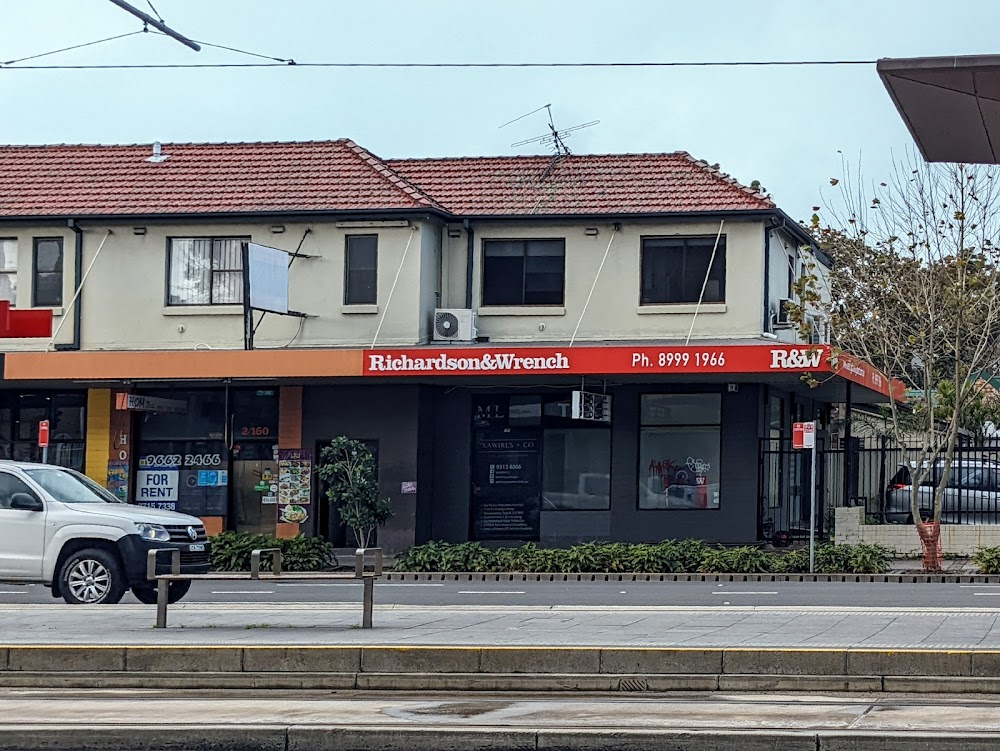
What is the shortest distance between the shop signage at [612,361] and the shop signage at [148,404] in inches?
193

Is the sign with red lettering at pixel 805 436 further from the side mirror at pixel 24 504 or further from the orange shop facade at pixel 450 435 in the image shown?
the side mirror at pixel 24 504

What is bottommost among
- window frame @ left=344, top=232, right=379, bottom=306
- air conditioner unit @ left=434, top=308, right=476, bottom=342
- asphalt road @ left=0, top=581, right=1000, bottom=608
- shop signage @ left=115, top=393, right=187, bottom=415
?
asphalt road @ left=0, top=581, right=1000, bottom=608

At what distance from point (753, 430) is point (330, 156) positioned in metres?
10.7

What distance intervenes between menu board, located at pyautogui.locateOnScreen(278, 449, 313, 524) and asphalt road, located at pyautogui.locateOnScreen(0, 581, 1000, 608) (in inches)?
209

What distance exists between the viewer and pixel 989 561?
26641 mm

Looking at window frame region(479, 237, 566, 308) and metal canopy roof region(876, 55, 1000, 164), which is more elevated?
window frame region(479, 237, 566, 308)

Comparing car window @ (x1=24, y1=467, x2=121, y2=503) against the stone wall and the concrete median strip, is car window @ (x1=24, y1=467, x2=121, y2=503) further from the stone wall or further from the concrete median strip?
the stone wall

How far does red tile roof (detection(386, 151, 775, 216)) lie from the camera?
31.6m

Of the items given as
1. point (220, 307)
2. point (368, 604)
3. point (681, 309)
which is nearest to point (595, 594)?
point (368, 604)

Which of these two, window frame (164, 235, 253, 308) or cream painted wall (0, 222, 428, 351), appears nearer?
cream painted wall (0, 222, 428, 351)

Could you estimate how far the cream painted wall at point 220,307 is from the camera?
1245 inches

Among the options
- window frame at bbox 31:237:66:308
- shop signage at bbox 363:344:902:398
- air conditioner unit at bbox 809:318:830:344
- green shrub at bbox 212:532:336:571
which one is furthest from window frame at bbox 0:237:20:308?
air conditioner unit at bbox 809:318:830:344

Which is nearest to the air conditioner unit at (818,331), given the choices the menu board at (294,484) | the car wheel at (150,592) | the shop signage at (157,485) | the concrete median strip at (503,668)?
the menu board at (294,484)

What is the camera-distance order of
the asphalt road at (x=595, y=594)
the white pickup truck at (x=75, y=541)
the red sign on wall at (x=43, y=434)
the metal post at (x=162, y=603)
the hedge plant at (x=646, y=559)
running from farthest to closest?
the red sign on wall at (x=43, y=434), the hedge plant at (x=646, y=559), the asphalt road at (x=595, y=594), the white pickup truck at (x=75, y=541), the metal post at (x=162, y=603)
